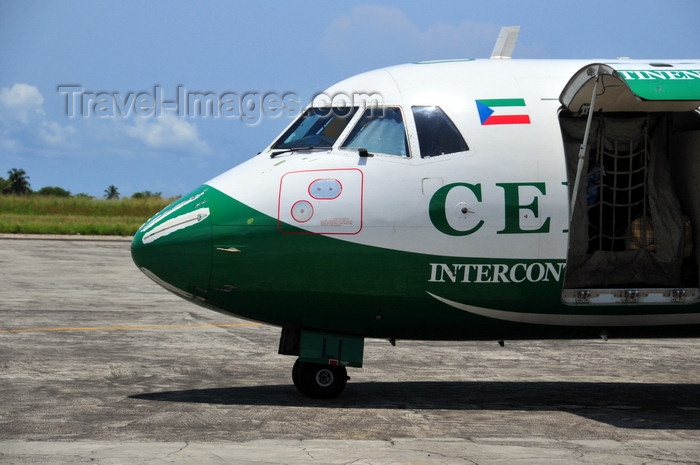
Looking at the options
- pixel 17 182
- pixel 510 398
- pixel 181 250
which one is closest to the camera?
pixel 181 250

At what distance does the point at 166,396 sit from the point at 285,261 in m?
2.25

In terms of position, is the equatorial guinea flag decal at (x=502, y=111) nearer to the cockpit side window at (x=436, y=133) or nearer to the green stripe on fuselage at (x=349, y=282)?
the cockpit side window at (x=436, y=133)

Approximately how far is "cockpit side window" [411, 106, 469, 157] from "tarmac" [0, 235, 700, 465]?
9.37ft

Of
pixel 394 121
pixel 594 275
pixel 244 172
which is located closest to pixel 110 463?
pixel 244 172

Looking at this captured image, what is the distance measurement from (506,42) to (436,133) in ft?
6.95

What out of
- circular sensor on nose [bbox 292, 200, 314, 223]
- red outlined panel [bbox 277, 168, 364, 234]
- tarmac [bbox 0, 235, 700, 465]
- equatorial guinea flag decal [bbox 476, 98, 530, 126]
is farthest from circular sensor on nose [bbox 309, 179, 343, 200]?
tarmac [bbox 0, 235, 700, 465]

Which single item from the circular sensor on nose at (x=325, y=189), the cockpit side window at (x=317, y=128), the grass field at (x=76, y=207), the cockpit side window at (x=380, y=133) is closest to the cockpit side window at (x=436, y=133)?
A: the cockpit side window at (x=380, y=133)

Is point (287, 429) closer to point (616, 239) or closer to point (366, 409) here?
point (366, 409)

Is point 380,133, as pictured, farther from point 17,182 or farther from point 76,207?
point 17,182

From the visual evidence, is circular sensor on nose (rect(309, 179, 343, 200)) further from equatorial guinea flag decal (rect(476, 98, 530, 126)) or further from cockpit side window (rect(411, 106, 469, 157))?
equatorial guinea flag decal (rect(476, 98, 530, 126))

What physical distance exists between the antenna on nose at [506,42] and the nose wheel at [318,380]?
14.3 ft

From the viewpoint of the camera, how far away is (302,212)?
30.3 feet

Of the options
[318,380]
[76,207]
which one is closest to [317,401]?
[318,380]

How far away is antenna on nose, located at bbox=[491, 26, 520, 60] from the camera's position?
10875mm
